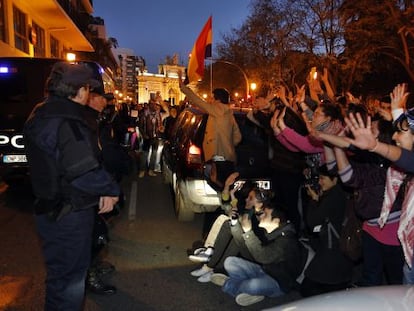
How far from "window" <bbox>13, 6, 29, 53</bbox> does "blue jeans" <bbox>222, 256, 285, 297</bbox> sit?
14.8 metres

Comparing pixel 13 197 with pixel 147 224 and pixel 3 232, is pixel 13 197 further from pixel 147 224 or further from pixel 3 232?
pixel 147 224

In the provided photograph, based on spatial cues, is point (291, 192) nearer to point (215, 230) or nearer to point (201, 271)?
point (215, 230)

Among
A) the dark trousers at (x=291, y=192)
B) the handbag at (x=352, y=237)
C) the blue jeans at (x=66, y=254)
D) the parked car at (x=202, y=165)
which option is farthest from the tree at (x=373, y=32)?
the blue jeans at (x=66, y=254)

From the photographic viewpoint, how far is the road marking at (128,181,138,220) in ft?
22.4

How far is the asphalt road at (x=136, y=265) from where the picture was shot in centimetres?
388

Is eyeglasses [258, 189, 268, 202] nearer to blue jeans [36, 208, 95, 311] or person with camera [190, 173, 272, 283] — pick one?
person with camera [190, 173, 272, 283]

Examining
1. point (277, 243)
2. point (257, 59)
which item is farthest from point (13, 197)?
point (257, 59)

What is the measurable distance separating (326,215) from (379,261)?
0.64 metres

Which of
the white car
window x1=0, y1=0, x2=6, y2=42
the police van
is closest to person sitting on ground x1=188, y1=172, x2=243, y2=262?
the white car

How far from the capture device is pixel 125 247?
5289 mm

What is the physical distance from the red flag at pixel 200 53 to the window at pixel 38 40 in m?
12.3

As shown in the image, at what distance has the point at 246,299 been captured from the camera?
3883 mm

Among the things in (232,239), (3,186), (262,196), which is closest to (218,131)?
(262,196)

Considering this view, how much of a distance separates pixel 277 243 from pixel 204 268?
87 cm
